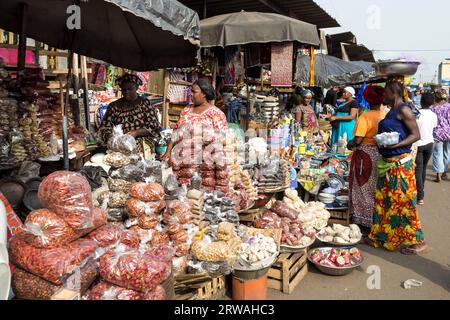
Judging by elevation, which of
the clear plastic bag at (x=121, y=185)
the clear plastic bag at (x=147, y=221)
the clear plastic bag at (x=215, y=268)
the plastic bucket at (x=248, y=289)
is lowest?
the plastic bucket at (x=248, y=289)

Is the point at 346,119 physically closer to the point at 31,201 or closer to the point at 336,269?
the point at 336,269

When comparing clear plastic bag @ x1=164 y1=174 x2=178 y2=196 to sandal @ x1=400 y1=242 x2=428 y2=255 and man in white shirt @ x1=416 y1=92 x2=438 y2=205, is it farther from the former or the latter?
man in white shirt @ x1=416 y1=92 x2=438 y2=205

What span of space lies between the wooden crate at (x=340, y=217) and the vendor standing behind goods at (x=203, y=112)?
2180 mm

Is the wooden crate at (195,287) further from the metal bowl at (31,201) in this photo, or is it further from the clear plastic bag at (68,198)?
the metal bowl at (31,201)

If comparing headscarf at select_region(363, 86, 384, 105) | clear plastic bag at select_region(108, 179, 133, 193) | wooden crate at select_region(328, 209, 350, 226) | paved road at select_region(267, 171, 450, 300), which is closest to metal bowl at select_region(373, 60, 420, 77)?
headscarf at select_region(363, 86, 384, 105)

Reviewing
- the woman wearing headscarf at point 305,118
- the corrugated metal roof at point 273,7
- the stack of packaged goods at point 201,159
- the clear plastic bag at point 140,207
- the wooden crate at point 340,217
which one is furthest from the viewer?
the woman wearing headscarf at point 305,118

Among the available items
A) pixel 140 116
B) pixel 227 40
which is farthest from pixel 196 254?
pixel 227 40

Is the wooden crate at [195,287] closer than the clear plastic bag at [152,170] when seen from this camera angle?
Yes

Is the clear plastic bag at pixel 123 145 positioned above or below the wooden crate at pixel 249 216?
above

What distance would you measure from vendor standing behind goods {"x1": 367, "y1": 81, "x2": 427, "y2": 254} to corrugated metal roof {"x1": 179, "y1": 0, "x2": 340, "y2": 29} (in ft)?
14.4

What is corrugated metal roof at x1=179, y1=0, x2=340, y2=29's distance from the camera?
775 centimetres

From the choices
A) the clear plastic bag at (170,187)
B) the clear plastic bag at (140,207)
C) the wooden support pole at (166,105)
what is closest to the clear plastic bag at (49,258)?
the clear plastic bag at (140,207)

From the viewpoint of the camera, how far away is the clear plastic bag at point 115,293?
76.4 inches
